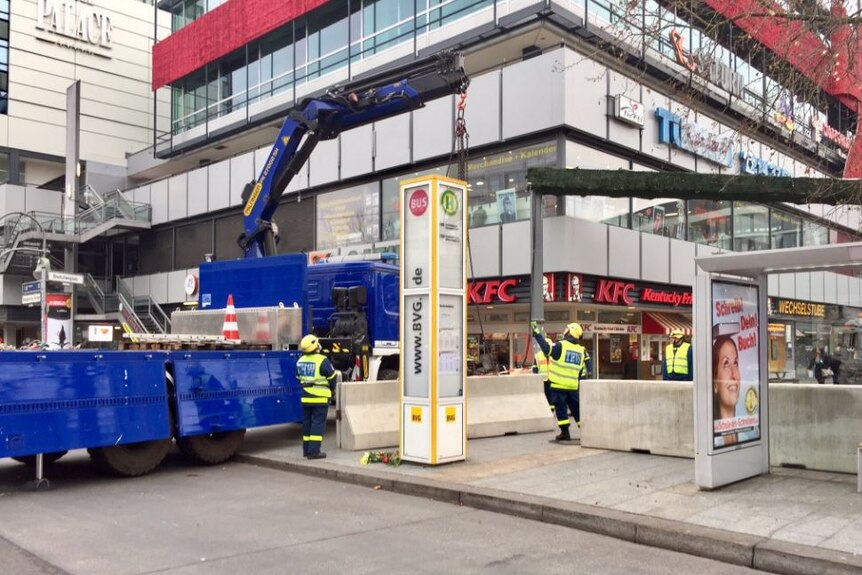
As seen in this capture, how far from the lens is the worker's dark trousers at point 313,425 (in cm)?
1045

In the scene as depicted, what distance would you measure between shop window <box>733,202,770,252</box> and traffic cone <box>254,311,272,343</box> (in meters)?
18.3

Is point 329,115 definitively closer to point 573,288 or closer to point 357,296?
point 357,296

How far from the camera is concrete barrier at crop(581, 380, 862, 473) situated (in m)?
9.09

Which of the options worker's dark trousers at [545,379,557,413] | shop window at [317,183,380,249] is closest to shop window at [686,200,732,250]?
shop window at [317,183,380,249]

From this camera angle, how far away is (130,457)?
9.65 metres

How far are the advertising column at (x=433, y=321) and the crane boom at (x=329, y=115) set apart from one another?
4.32m

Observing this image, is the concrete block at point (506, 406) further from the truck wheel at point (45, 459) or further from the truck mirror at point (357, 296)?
the truck wheel at point (45, 459)

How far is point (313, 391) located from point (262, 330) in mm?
2474

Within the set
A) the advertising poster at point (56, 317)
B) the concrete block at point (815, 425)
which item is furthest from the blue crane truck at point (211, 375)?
the advertising poster at point (56, 317)

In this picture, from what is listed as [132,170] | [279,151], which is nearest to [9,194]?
[132,170]

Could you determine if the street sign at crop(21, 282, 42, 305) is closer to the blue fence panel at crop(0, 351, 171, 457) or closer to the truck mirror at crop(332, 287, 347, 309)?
the truck mirror at crop(332, 287, 347, 309)

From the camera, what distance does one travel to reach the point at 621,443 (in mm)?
10914

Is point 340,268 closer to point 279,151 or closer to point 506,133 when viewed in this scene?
point 279,151

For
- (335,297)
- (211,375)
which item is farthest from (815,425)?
(211,375)
